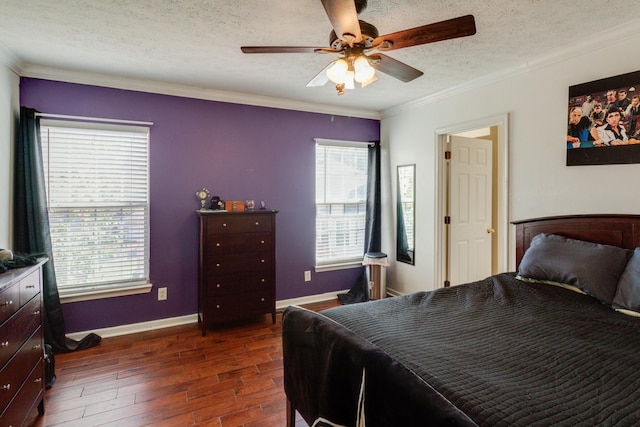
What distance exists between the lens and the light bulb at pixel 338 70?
70.9 inches

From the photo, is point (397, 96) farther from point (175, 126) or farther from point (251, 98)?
point (175, 126)

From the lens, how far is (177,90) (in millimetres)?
3344

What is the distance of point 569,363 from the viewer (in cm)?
127

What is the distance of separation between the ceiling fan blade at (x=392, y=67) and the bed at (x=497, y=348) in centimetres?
137

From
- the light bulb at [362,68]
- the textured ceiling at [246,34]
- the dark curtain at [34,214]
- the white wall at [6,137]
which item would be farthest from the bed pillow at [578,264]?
the white wall at [6,137]

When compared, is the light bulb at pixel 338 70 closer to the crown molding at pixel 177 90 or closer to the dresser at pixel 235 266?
the dresser at pixel 235 266

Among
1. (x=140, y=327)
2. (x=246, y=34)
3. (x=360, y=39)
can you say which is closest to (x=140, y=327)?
(x=140, y=327)

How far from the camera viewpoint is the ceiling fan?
1.49 m

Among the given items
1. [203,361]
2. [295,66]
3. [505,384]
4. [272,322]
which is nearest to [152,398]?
[203,361]

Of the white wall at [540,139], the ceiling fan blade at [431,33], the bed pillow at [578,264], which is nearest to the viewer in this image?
the ceiling fan blade at [431,33]

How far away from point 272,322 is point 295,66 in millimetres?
2472

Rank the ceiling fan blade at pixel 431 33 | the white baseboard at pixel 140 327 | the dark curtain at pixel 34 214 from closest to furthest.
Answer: the ceiling fan blade at pixel 431 33, the dark curtain at pixel 34 214, the white baseboard at pixel 140 327

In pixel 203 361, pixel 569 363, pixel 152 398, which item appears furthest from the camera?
pixel 203 361

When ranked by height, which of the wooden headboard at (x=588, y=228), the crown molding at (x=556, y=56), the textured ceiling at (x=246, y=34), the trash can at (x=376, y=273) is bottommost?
the trash can at (x=376, y=273)
